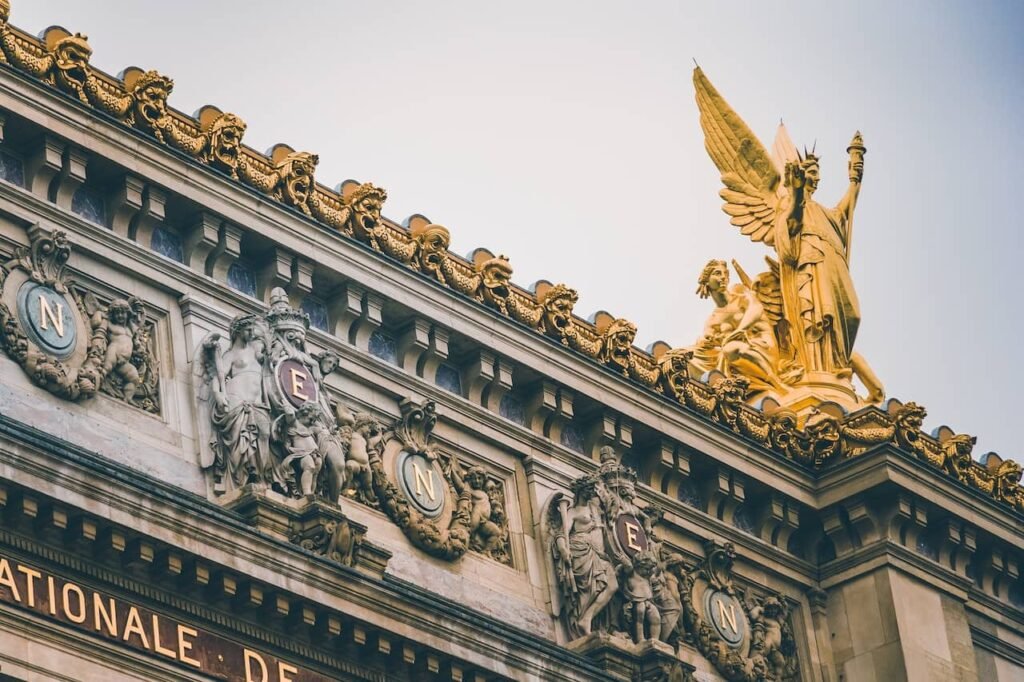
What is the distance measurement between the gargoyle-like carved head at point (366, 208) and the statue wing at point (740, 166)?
921cm

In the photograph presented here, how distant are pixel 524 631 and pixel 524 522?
6.99ft

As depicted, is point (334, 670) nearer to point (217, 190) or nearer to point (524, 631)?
point (524, 631)

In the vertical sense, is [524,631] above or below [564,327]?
below

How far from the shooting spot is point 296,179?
3572 centimetres

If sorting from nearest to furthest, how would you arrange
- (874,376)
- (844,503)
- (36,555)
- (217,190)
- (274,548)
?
(36,555)
(274,548)
(217,190)
(844,503)
(874,376)

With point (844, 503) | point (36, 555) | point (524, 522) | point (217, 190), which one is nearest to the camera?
point (36, 555)

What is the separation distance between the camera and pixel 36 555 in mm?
30203

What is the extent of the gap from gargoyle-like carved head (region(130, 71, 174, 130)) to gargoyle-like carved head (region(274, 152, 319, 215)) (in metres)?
1.71

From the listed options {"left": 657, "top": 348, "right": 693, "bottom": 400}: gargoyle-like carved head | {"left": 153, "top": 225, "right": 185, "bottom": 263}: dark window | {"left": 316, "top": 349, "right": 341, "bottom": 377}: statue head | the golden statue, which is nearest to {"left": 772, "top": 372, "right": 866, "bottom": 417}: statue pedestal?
the golden statue

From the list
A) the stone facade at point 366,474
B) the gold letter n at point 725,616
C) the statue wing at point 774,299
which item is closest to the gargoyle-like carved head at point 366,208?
the stone facade at point 366,474

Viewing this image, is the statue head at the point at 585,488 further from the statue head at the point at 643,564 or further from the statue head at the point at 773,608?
the statue head at the point at 773,608

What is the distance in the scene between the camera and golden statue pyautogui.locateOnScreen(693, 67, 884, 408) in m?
43.7

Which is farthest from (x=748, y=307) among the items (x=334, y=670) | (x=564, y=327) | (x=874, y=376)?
(x=334, y=670)

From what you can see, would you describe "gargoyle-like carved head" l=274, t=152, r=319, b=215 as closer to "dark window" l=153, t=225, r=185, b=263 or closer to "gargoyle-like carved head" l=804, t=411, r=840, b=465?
"dark window" l=153, t=225, r=185, b=263
